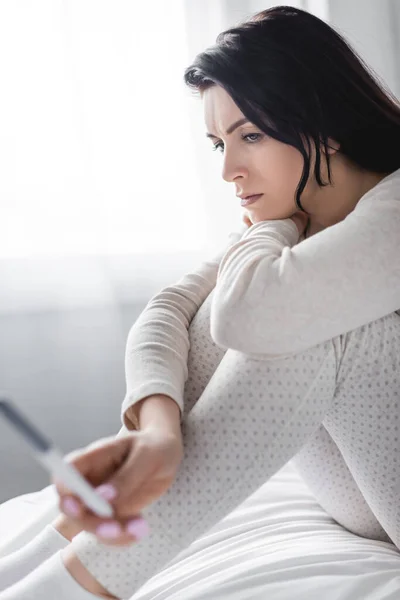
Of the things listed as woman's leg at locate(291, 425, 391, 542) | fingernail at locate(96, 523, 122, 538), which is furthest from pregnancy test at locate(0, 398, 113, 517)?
woman's leg at locate(291, 425, 391, 542)

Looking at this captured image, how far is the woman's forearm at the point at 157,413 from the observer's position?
0.72m

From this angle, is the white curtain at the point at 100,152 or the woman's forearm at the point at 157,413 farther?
the white curtain at the point at 100,152

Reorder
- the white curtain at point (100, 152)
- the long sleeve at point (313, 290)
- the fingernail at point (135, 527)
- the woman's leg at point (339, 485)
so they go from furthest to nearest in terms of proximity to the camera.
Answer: the white curtain at point (100, 152)
the woman's leg at point (339, 485)
the long sleeve at point (313, 290)
the fingernail at point (135, 527)

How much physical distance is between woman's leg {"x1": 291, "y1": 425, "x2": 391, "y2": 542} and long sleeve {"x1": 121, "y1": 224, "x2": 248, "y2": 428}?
0.71 feet

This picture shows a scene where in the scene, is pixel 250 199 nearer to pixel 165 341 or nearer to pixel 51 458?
pixel 165 341

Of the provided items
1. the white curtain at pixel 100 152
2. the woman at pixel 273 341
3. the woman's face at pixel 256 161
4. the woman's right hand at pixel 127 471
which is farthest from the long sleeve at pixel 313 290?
the white curtain at pixel 100 152

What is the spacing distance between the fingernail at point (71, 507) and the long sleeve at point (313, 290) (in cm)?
24

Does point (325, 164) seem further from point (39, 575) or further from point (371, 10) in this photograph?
point (371, 10)

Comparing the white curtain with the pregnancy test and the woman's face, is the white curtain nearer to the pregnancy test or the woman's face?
the woman's face

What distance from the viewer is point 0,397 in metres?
0.51

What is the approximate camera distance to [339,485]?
3.18ft

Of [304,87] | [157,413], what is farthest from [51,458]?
[304,87]

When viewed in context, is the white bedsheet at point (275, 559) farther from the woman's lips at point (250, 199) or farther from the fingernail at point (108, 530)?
the woman's lips at point (250, 199)

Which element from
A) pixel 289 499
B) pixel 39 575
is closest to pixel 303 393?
pixel 39 575
